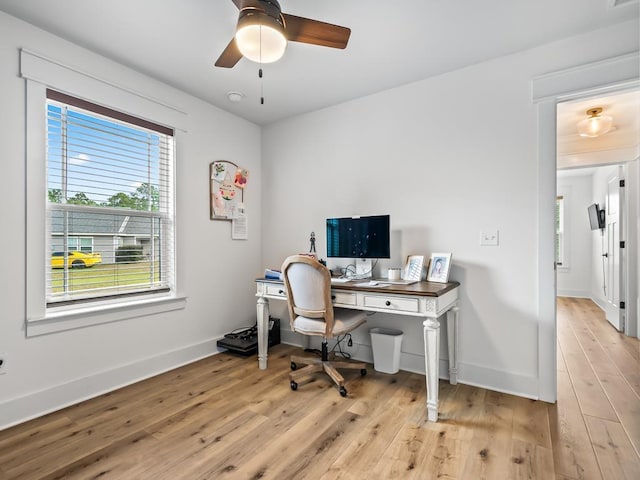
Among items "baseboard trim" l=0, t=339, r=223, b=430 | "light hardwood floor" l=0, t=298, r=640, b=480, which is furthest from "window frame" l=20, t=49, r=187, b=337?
"light hardwood floor" l=0, t=298, r=640, b=480

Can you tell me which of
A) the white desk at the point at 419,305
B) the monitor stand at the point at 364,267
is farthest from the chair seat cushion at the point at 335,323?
the monitor stand at the point at 364,267

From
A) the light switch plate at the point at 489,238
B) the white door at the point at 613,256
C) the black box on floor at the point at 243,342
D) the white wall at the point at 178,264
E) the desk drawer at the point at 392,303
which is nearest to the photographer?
the white wall at the point at 178,264

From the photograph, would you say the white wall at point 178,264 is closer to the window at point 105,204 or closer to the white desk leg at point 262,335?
the window at point 105,204

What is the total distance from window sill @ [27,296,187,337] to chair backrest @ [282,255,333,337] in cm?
111

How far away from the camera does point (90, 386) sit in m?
2.28

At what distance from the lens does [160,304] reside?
2.74m

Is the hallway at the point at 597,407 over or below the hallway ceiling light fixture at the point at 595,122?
below

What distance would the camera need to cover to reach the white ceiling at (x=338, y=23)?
1865 mm

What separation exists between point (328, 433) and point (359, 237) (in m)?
1.50

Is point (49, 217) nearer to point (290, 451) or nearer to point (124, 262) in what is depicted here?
point (124, 262)

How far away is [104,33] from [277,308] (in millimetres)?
2742

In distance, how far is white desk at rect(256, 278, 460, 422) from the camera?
1999mm

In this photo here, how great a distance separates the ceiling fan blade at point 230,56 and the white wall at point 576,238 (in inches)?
266

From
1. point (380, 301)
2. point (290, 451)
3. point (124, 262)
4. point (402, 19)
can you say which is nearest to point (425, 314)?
point (380, 301)
